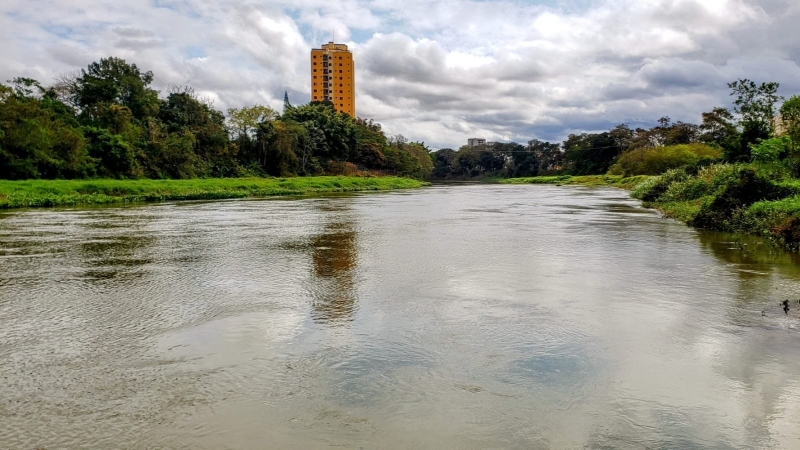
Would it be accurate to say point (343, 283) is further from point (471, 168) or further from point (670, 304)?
point (471, 168)

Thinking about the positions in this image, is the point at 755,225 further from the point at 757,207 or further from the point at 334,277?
the point at 334,277

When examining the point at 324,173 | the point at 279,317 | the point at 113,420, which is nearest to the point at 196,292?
the point at 279,317

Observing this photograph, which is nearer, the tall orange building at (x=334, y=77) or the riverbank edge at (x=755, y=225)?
the riverbank edge at (x=755, y=225)

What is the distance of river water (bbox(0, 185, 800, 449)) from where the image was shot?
3955 millimetres

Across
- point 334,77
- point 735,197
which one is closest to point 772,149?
point 735,197

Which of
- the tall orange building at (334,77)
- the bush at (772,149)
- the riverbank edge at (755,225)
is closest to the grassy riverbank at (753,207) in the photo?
the riverbank edge at (755,225)

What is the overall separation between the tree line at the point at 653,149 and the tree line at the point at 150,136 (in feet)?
130

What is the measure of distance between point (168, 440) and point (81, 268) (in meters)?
7.90

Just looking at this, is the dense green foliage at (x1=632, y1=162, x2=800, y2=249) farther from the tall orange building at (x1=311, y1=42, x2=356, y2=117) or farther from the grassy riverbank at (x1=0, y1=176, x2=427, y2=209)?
the tall orange building at (x1=311, y1=42, x2=356, y2=117)

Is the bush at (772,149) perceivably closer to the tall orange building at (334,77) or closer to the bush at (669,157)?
the bush at (669,157)

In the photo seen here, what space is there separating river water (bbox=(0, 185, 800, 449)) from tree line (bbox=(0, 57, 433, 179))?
30.4 metres

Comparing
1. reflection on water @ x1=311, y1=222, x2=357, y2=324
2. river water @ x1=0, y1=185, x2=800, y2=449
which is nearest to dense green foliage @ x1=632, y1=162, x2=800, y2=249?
river water @ x1=0, y1=185, x2=800, y2=449

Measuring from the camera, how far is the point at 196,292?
27.2 feet

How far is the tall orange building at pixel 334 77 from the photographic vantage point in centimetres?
12962
